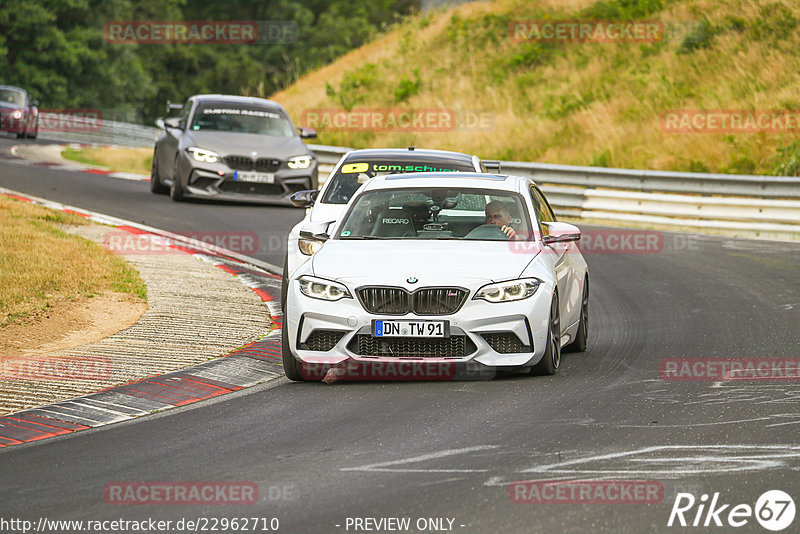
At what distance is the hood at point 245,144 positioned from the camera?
71.0 ft

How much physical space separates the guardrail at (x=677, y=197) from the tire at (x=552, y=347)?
12.4 m

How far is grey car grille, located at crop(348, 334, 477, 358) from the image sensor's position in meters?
9.01

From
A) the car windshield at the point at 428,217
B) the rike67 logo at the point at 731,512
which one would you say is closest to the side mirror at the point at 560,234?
the car windshield at the point at 428,217

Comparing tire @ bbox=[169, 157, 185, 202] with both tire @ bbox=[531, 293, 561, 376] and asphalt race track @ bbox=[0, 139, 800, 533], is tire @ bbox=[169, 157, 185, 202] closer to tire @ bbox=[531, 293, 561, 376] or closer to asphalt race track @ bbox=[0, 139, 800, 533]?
asphalt race track @ bbox=[0, 139, 800, 533]

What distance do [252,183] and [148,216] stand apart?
6.88 feet

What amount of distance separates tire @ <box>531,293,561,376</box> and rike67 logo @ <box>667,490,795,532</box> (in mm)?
3207

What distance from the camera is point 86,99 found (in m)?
59.9

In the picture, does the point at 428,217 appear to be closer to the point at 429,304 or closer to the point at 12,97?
the point at 429,304

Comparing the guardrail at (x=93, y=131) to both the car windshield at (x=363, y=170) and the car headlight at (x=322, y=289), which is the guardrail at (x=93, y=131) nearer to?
the car windshield at (x=363, y=170)

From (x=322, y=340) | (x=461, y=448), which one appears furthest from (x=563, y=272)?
(x=461, y=448)

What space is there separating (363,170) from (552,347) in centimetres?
521

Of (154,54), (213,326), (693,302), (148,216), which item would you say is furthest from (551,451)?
(154,54)

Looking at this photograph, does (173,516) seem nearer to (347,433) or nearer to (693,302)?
(347,433)

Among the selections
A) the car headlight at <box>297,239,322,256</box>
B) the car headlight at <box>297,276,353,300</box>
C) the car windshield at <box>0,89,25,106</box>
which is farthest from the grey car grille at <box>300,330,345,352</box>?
the car windshield at <box>0,89,25,106</box>
